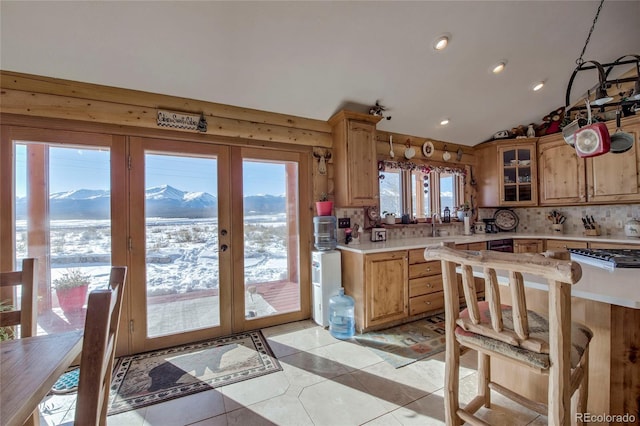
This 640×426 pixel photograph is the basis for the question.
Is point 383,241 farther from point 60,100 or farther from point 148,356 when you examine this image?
point 60,100

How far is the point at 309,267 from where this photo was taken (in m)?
3.21

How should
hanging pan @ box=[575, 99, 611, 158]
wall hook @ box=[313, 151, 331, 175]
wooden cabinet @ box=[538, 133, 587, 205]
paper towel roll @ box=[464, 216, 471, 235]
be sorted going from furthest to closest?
paper towel roll @ box=[464, 216, 471, 235], wooden cabinet @ box=[538, 133, 587, 205], wall hook @ box=[313, 151, 331, 175], hanging pan @ box=[575, 99, 611, 158]

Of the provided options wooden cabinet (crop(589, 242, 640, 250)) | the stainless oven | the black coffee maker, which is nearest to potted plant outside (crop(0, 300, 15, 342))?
the stainless oven

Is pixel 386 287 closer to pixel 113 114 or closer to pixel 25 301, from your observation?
pixel 25 301

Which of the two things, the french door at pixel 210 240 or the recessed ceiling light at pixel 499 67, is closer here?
the french door at pixel 210 240

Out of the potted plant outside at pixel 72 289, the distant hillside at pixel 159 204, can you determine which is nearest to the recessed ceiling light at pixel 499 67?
the distant hillside at pixel 159 204

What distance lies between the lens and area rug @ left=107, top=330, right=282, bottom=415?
188 cm

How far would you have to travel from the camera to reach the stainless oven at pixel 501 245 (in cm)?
360

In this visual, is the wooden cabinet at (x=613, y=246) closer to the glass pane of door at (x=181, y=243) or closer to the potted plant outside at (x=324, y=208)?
the potted plant outside at (x=324, y=208)

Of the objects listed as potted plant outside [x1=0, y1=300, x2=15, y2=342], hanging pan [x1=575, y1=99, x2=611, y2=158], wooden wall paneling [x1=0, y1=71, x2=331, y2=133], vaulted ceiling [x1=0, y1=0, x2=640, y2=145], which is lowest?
potted plant outside [x1=0, y1=300, x2=15, y2=342]

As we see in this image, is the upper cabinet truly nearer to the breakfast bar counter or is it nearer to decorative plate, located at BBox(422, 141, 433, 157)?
decorative plate, located at BBox(422, 141, 433, 157)

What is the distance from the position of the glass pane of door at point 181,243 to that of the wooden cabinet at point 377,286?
4.91ft

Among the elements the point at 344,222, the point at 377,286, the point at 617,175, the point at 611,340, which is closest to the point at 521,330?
the point at 611,340

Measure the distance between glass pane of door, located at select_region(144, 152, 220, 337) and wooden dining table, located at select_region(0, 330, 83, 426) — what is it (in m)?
1.66
